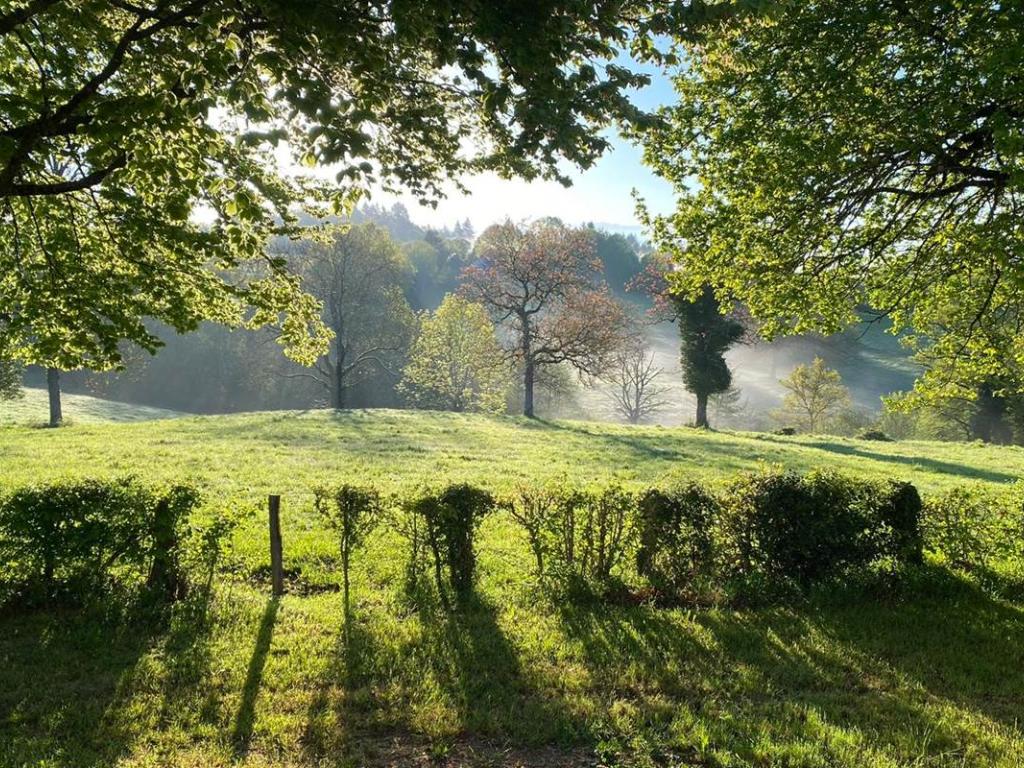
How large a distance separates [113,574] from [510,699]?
631 cm

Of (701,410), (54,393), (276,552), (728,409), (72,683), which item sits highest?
(54,393)

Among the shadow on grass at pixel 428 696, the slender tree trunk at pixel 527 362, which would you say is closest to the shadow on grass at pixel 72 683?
the shadow on grass at pixel 428 696

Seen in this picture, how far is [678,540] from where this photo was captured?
9.15 meters

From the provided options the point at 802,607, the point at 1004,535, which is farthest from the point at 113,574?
the point at 1004,535

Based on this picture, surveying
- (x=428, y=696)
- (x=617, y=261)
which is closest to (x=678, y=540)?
(x=428, y=696)

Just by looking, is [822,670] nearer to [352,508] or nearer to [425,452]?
[352,508]

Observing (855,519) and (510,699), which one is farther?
(855,519)

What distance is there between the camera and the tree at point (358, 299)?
46156 mm

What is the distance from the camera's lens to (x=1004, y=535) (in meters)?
9.59

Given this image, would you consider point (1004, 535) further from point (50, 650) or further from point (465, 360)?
point (465, 360)

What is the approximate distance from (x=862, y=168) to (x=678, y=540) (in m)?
6.88

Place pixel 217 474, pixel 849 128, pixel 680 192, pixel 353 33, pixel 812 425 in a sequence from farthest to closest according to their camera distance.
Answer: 1. pixel 812 425
2. pixel 217 474
3. pixel 680 192
4. pixel 849 128
5. pixel 353 33

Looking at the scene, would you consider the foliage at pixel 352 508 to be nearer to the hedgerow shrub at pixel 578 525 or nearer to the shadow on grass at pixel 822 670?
the hedgerow shrub at pixel 578 525

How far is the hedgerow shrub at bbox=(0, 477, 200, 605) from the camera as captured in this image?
25.4 feet
